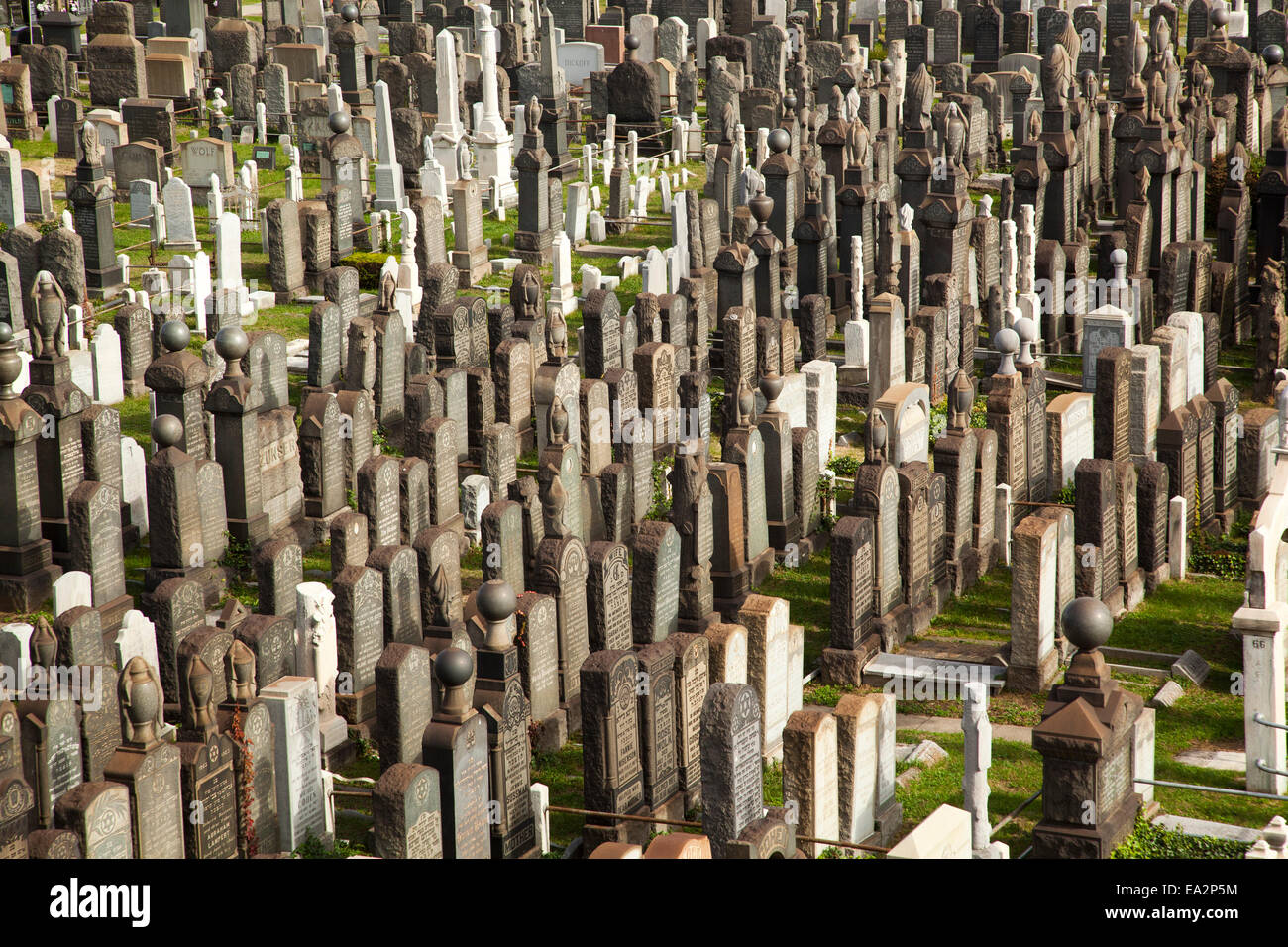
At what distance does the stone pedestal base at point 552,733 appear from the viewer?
13141 mm

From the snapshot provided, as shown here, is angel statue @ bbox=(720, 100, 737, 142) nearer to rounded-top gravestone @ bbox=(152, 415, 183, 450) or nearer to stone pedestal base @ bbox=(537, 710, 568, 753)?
rounded-top gravestone @ bbox=(152, 415, 183, 450)

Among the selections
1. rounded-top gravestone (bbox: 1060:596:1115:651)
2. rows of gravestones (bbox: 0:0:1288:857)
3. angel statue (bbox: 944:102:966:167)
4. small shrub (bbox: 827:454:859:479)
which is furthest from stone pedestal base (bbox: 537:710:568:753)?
angel statue (bbox: 944:102:966:167)

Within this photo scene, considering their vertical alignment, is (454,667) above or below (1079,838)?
above

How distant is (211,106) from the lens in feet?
114

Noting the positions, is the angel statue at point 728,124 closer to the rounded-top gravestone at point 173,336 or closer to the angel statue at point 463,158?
the angel statue at point 463,158

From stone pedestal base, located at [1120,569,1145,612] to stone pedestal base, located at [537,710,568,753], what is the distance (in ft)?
15.6

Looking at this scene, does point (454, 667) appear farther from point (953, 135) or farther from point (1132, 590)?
point (953, 135)

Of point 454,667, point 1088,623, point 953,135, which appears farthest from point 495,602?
point 953,135

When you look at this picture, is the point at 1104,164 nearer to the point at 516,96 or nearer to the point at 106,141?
the point at 516,96

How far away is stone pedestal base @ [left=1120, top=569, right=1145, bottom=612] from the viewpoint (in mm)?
14984

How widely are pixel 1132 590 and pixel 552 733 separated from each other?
500cm

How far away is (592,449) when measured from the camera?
17344 mm

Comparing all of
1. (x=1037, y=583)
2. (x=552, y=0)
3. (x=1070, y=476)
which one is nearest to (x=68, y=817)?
(x=1037, y=583)

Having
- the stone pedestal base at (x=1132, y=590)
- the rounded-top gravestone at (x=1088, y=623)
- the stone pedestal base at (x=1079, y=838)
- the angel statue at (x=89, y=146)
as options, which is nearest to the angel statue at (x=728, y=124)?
the angel statue at (x=89, y=146)
